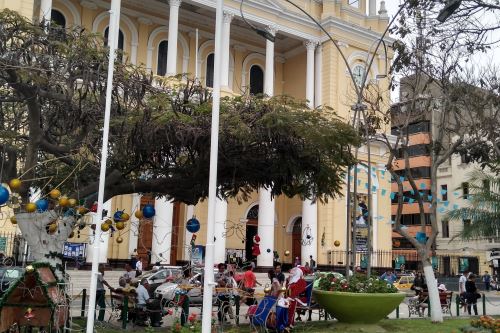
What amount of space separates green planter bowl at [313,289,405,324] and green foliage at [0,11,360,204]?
9.04 feet

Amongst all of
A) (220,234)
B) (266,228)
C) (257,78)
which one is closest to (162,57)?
(257,78)

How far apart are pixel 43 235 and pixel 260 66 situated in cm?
2792

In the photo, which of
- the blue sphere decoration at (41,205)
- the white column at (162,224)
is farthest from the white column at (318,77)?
the blue sphere decoration at (41,205)

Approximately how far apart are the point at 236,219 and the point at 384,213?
10157 millimetres

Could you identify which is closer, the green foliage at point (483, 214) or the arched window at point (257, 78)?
the green foliage at point (483, 214)

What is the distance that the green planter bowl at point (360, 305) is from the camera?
13305 mm

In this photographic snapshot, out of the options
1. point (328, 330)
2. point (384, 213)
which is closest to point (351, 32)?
point (384, 213)

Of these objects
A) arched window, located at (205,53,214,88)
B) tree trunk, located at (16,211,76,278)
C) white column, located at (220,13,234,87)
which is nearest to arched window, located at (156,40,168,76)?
arched window, located at (205,53,214,88)

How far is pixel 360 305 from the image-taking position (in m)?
13.3

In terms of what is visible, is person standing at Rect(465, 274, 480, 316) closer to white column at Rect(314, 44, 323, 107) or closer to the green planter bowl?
the green planter bowl

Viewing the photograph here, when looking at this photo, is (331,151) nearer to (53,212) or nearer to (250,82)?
(53,212)

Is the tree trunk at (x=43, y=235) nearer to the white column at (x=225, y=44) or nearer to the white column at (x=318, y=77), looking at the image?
the white column at (x=225, y=44)

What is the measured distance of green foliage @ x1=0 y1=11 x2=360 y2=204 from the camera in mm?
11141

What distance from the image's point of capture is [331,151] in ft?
42.6
